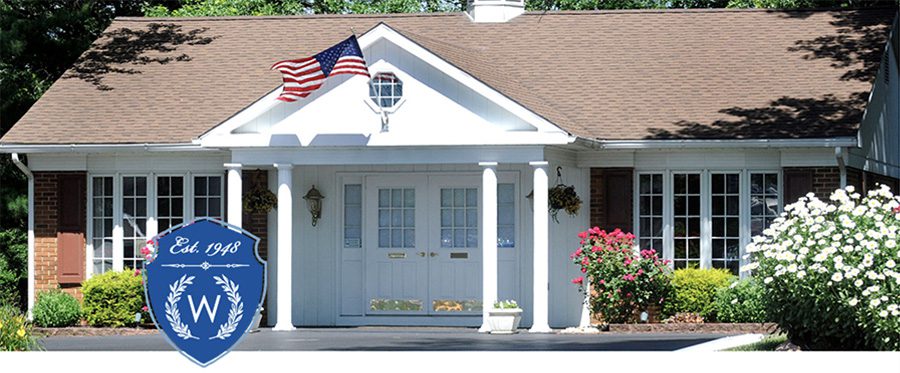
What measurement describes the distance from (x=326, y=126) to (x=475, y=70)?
7.33 ft

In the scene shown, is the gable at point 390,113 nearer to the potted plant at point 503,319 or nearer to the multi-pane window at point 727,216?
the potted plant at point 503,319

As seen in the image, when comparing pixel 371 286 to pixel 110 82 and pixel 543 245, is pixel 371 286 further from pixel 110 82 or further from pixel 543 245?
pixel 110 82

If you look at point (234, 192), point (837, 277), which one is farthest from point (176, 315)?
point (234, 192)

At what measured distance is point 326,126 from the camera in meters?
21.2

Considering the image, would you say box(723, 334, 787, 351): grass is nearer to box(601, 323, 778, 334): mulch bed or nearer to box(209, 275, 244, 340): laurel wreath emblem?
box(601, 323, 778, 334): mulch bed

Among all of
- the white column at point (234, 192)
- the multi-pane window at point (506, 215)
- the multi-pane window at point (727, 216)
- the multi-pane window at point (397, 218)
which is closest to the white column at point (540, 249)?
the multi-pane window at point (506, 215)

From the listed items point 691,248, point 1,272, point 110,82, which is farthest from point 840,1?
point 1,272

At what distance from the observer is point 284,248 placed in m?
21.6

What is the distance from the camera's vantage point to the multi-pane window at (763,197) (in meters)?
22.2

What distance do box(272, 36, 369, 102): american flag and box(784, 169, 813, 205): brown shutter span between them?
613 centimetres

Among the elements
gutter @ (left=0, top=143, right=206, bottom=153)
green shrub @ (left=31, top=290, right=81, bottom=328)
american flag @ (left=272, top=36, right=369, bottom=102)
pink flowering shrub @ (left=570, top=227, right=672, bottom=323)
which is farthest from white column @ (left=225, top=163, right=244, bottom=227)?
pink flowering shrub @ (left=570, top=227, right=672, bottom=323)

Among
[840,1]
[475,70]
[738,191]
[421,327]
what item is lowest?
[421,327]

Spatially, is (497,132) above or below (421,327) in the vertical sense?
above

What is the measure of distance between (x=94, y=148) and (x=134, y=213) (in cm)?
119
